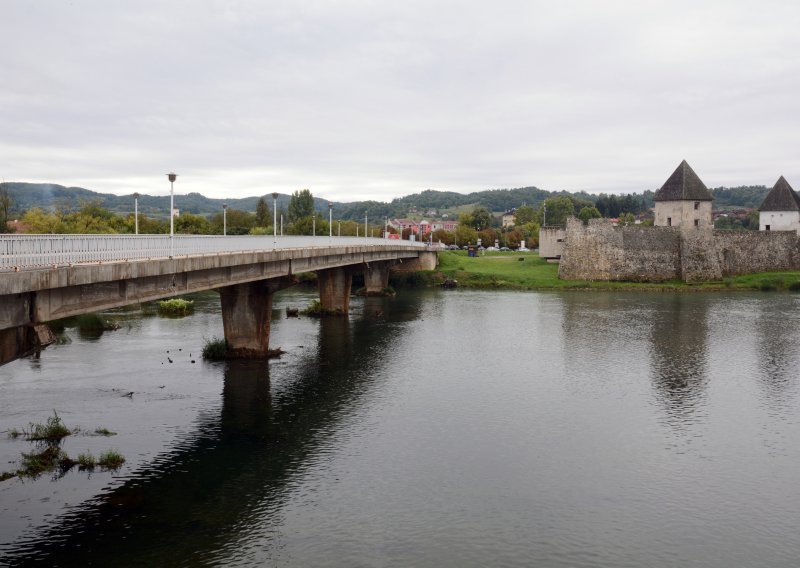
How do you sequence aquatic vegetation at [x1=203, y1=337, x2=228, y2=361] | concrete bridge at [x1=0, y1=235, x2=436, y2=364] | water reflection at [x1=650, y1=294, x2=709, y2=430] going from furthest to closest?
aquatic vegetation at [x1=203, y1=337, x2=228, y2=361]
water reflection at [x1=650, y1=294, x2=709, y2=430]
concrete bridge at [x1=0, y1=235, x2=436, y2=364]

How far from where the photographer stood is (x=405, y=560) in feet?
61.8

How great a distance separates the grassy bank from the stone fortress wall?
7.06 feet

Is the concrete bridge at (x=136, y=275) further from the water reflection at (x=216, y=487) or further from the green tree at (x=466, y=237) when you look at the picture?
the green tree at (x=466, y=237)

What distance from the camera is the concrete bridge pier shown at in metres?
40.9

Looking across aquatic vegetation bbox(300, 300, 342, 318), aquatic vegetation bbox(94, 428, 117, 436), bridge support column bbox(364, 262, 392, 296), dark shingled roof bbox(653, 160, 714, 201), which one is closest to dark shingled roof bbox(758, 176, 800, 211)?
dark shingled roof bbox(653, 160, 714, 201)

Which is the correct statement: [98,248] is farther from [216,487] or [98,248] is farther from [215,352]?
[215,352]

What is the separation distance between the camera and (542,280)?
98.7 meters

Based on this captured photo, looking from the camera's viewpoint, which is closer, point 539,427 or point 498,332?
point 539,427

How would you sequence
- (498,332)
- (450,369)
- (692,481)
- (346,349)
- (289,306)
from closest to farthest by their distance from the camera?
(692,481) → (450,369) → (346,349) → (498,332) → (289,306)

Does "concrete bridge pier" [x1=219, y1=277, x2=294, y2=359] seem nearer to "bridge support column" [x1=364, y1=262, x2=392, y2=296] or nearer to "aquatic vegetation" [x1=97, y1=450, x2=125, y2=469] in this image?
"aquatic vegetation" [x1=97, y1=450, x2=125, y2=469]

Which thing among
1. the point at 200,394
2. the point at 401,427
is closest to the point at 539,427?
the point at 401,427

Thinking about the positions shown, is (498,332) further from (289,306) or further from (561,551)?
(561,551)

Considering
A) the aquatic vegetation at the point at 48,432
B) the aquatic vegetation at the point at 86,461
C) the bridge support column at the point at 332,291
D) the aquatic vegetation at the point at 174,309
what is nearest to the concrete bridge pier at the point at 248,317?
the aquatic vegetation at the point at 48,432

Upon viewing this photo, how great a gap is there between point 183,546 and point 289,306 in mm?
53858
